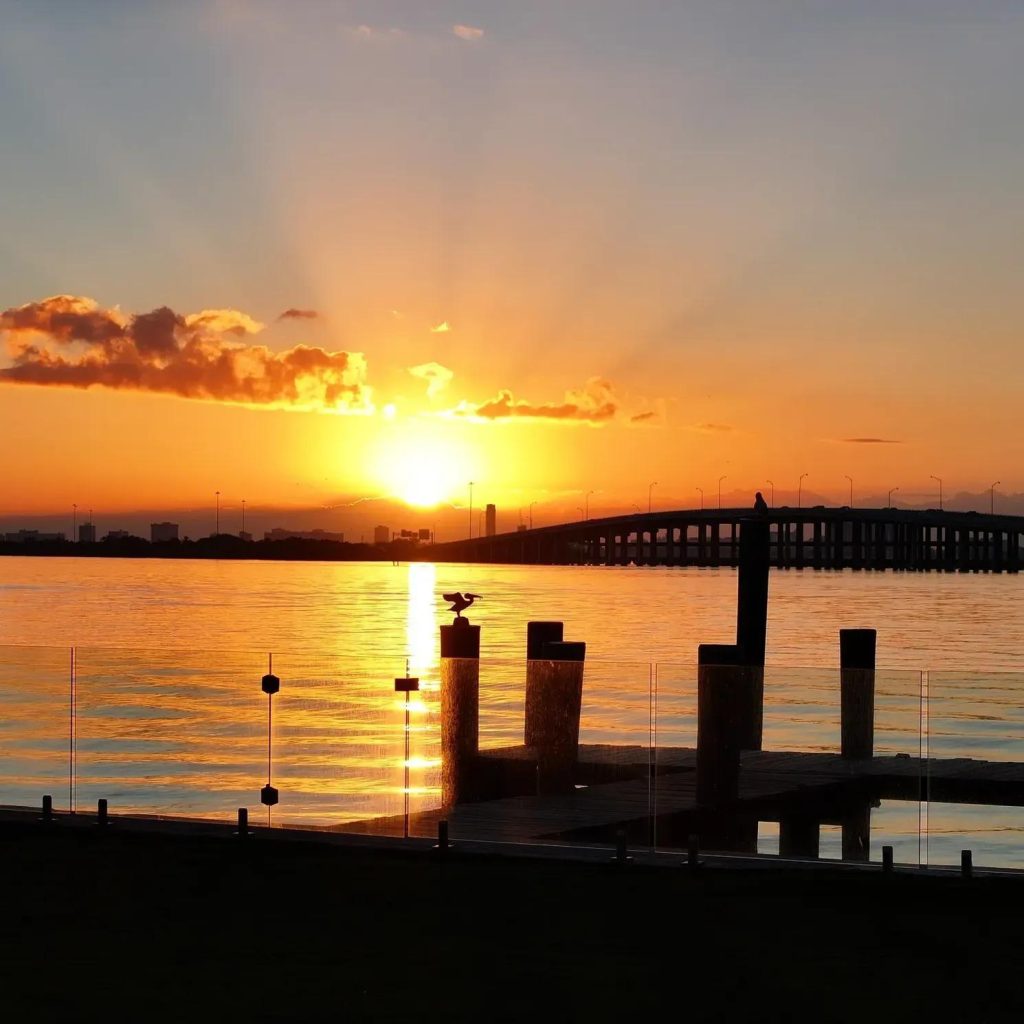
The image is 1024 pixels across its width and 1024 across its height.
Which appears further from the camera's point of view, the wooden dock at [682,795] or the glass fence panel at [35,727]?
the glass fence panel at [35,727]

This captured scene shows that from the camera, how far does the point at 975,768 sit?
22.2 m

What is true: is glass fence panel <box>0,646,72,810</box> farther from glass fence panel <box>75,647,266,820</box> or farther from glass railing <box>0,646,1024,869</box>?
glass fence panel <box>75,647,266,820</box>

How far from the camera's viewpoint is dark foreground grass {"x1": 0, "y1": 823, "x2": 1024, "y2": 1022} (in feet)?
32.3

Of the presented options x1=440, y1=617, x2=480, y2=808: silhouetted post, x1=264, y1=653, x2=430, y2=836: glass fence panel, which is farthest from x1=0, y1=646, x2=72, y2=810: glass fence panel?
x1=440, y1=617, x2=480, y2=808: silhouetted post

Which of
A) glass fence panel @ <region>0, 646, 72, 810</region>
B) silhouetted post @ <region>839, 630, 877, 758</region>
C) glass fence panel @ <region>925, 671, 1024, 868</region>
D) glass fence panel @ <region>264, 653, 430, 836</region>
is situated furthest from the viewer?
glass fence panel @ <region>0, 646, 72, 810</region>

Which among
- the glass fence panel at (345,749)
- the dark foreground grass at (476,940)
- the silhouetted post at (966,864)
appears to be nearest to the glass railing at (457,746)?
the glass fence panel at (345,749)

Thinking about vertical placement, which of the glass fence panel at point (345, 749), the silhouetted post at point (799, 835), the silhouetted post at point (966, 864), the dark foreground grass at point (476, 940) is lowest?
the silhouetted post at point (799, 835)

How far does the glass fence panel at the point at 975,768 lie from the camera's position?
16.7 metres

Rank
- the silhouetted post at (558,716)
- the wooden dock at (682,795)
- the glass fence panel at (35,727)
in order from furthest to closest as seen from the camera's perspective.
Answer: the silhouetted post at (558,716) < the glass fence panel at (35,727) < the wooden dock at (682,795)

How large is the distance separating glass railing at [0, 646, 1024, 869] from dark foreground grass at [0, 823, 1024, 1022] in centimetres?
184

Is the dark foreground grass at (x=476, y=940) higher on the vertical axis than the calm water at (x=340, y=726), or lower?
lower

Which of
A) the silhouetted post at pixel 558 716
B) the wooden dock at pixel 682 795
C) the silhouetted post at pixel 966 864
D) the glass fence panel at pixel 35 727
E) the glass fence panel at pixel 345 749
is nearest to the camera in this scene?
the silhouetted post at pixel 966 864

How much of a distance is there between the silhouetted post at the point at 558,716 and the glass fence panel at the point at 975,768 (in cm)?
409

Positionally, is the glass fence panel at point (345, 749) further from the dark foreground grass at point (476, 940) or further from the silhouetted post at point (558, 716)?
the silhouetted post at point (558, 716)
